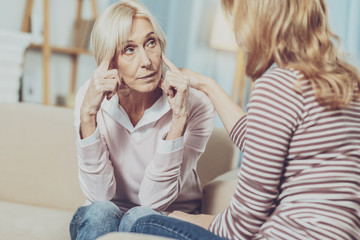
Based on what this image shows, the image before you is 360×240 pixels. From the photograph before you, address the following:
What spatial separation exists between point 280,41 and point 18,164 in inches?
48.7

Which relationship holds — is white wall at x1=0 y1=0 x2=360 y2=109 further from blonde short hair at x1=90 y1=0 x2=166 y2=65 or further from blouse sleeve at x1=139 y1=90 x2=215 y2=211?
blouse sleeve at x1=139 y1=90 x2=215 y2=211

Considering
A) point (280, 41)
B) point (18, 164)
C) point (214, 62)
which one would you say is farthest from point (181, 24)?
point (280, 41)

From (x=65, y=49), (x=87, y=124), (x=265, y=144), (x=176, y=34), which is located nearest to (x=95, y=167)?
(x=87, y=124)

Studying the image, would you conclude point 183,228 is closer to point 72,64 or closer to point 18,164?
point 18,164

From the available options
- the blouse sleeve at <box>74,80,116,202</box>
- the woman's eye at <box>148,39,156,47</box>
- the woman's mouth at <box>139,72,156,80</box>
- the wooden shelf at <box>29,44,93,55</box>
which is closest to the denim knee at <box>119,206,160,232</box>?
the blouse sleeve at <box>74,80,116,202</box>

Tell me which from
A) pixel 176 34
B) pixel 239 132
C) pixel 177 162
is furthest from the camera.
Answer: pixel 176 34

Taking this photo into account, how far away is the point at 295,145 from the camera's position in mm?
865

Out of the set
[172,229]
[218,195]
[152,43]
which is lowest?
[218,195]

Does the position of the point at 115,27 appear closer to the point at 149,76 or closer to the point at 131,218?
the point at 149,76

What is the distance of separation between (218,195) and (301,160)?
0.66 metres

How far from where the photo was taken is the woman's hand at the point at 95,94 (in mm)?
1348

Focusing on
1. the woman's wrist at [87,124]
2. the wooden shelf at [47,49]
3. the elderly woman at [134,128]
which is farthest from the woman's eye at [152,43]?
the wooden shelf at [47,49]

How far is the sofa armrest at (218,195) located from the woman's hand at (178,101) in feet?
0.87

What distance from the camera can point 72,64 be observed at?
13.3 ft
